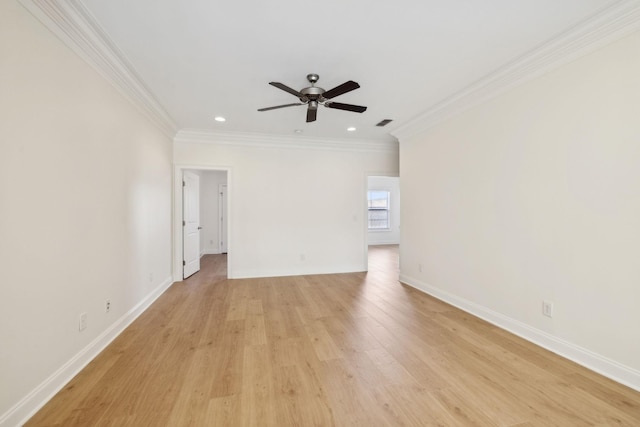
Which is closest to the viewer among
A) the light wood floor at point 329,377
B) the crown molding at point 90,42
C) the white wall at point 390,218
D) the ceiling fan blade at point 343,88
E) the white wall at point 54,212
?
the white wall at point 54,212

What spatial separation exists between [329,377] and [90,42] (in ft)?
10.5

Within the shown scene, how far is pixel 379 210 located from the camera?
10102 mm

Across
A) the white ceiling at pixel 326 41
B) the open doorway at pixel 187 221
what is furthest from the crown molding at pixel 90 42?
the open doorway at pixel 187 221

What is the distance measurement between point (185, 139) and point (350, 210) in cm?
337

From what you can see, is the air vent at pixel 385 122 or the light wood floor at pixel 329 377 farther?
the air vent at pixel 385 122

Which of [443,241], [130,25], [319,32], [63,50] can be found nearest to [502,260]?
[443,241]

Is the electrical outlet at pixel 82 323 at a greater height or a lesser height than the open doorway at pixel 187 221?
lesser

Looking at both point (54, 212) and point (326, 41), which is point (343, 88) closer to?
point (326, 41)

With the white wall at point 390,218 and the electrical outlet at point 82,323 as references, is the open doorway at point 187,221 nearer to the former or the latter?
the electrical outlet at point 82,323

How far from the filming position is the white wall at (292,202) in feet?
15.9

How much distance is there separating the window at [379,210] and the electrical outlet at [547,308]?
24.8 ft

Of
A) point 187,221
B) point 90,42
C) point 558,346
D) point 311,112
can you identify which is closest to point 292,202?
point 187,221

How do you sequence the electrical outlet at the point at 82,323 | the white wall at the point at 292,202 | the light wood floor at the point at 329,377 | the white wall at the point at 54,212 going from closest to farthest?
the white wall at the point at 54,212
the light wood floor at the point at 329,377
the electrical outlet at the point at 82,323
the white wall at the point at 292,202

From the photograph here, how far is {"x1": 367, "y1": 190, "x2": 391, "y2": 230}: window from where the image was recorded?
9.99 m
